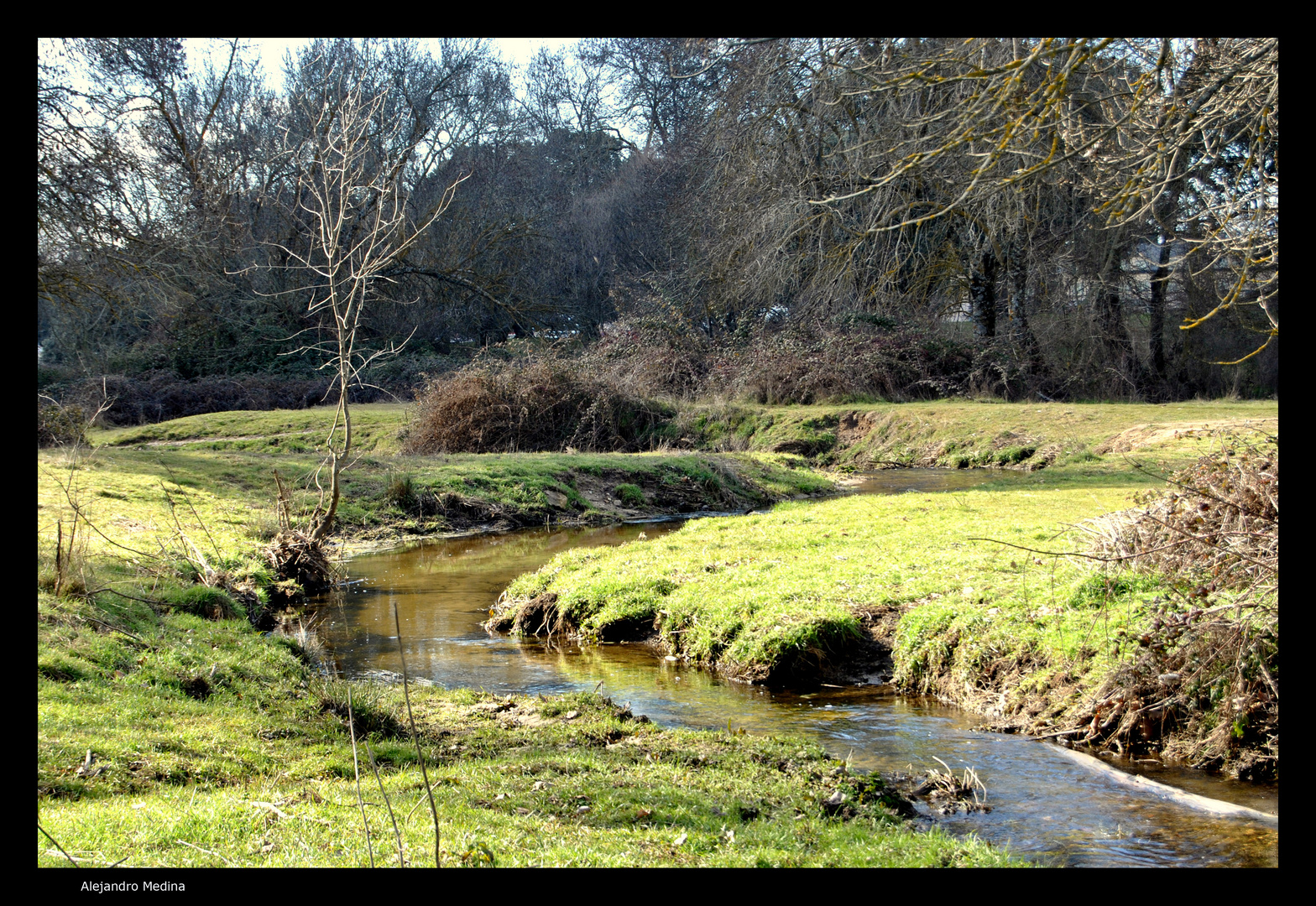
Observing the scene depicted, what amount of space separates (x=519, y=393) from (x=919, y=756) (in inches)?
736

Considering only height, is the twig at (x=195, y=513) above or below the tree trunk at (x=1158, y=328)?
below

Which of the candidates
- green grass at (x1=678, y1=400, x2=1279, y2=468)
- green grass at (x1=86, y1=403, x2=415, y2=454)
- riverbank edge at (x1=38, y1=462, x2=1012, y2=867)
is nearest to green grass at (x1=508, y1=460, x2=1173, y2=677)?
riverbank edge at (x1=38, y1=462, x2=1012, y2=867)

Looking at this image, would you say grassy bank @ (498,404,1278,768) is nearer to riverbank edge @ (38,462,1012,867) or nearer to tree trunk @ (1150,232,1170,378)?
riverbank edge @ (38,462,1012,867)

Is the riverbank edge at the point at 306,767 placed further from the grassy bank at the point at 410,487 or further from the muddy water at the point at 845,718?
the grassy bank at the point at 410,487

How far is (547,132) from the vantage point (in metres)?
49.5

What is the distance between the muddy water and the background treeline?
3.44m

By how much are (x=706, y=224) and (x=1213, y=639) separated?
29.3 meters

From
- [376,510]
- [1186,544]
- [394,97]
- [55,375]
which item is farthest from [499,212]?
[1186,544]

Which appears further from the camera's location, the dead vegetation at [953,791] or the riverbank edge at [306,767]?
the dead vegetation at [953,791]

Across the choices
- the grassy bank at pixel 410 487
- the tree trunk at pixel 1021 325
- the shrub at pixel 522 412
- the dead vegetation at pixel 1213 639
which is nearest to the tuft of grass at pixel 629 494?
the grassy bank at pixel 410 487

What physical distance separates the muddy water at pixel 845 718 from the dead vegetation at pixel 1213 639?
13.6 inches

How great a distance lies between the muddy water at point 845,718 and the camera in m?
4.95

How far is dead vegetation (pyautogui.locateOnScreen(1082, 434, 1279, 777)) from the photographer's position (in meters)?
5.83
